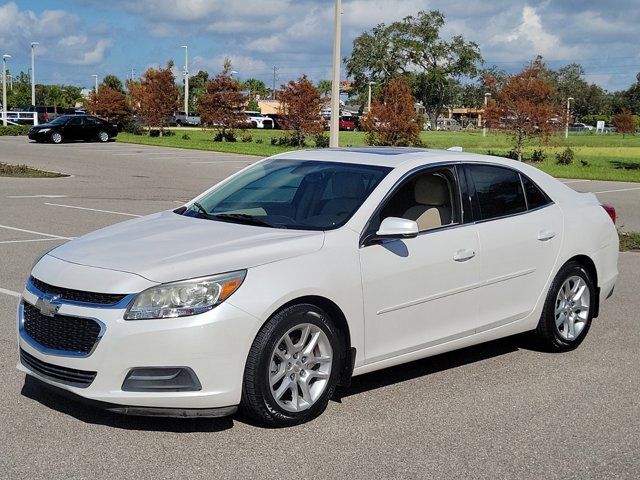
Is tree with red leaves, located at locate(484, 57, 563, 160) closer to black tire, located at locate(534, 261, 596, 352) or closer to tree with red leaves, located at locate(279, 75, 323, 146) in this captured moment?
tree with red leaves, located at locate(279, 75, 323, 146)

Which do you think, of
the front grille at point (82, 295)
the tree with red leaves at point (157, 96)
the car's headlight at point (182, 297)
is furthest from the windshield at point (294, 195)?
the tree with red leaves at point (157, 96)

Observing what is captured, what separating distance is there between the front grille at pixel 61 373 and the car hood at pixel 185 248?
58 centimetres

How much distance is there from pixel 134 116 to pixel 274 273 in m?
52.8

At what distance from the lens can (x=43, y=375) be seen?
193 inches

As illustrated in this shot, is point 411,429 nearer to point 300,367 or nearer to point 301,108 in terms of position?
point 300,367

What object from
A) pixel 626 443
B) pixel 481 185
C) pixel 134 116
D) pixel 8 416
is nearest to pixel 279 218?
pixel 481 185

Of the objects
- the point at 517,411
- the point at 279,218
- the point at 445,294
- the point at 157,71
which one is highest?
the point at 157,71

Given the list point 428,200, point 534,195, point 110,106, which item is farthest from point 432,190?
point 110,106

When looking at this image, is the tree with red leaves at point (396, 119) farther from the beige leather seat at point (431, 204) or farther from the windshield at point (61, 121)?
the beige leather seat at point (431, 204)

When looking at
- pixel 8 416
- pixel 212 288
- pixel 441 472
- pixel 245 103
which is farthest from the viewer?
pixel 245 103

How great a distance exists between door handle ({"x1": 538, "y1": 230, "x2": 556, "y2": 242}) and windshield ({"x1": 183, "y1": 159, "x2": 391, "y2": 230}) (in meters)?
1.41

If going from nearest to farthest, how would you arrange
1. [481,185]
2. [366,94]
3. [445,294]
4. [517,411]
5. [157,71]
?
1. [517,411]
2. [445,294]
3. [481,185]
4. [157,71]
5. [366,94]

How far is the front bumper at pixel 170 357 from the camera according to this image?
454cm

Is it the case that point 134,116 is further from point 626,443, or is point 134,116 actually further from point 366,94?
point 366,94
